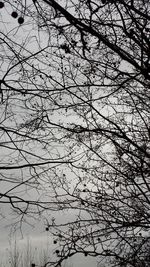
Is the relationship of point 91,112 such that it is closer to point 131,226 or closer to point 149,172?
point 149,172

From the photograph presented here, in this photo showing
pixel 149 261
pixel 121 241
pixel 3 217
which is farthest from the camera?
pixel 121 241

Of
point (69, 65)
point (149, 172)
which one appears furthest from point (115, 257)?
point (69, 65)

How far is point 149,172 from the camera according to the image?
4973 millimetres

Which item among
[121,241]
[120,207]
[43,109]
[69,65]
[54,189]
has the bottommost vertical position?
[121,241]

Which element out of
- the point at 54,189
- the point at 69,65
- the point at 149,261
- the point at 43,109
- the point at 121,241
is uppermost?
the point at 69,65

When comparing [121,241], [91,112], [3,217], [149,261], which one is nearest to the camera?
[3,217]

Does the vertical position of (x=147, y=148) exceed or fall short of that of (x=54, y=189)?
it exceeds it

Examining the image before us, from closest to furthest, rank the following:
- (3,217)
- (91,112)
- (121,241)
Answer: (3,217) < (121,241) < (91,112)

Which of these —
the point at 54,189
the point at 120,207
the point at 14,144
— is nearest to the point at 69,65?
the point at 14,144

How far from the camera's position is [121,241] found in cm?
506

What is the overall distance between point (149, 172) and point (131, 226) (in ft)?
2.55

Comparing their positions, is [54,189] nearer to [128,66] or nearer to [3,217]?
[3,217]

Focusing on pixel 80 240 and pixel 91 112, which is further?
pixel 91 112

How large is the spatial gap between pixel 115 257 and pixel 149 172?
4.06ft
